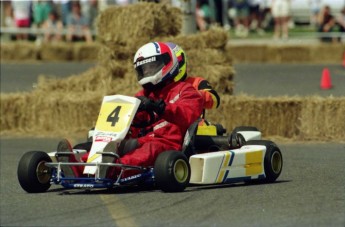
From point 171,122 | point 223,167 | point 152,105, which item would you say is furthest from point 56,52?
point 152,105

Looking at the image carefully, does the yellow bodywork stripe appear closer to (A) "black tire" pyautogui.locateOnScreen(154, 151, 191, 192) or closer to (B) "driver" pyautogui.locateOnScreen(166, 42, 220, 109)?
(A) "black tire" pyautogui.locateOnScreen(154, 151, 191, 192)

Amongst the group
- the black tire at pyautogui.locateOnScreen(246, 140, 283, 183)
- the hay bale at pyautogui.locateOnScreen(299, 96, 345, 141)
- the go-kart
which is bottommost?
the hay bale at pyautogui.locateOnScreen(299, 96, 345, 141)

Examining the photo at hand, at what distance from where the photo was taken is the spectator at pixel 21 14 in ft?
91.3

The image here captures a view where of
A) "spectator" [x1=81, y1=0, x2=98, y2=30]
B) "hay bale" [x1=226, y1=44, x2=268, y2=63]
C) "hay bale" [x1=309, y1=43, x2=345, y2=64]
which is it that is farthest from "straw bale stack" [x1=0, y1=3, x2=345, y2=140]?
"spectator" [x1=81, y1=0, x2=98, y2=30]

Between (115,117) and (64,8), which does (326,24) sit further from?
(115,117)

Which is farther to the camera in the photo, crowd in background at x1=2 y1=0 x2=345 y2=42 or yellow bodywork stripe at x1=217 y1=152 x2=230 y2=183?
crowd in background at x1=2 y1=0 x2=345 y2=42

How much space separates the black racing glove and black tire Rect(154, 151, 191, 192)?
0.40 meters

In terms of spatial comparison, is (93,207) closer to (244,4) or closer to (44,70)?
(44,70)

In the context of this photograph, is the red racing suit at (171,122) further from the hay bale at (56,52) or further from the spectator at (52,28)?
the spectator at (52,28)

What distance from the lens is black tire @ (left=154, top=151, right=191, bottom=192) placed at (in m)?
8.38

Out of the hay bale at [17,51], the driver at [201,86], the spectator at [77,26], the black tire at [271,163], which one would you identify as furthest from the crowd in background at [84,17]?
the black tire at [271,163]

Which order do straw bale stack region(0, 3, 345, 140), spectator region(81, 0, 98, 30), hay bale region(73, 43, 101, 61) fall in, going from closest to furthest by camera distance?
straw bale stack region(0, 3, 345, 140) → hay bale region(73, 43, 101, 61) → spectator region(81, 0, 98, 30)

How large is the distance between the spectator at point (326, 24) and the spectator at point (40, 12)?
7.23 m

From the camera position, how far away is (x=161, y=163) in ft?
27.6
